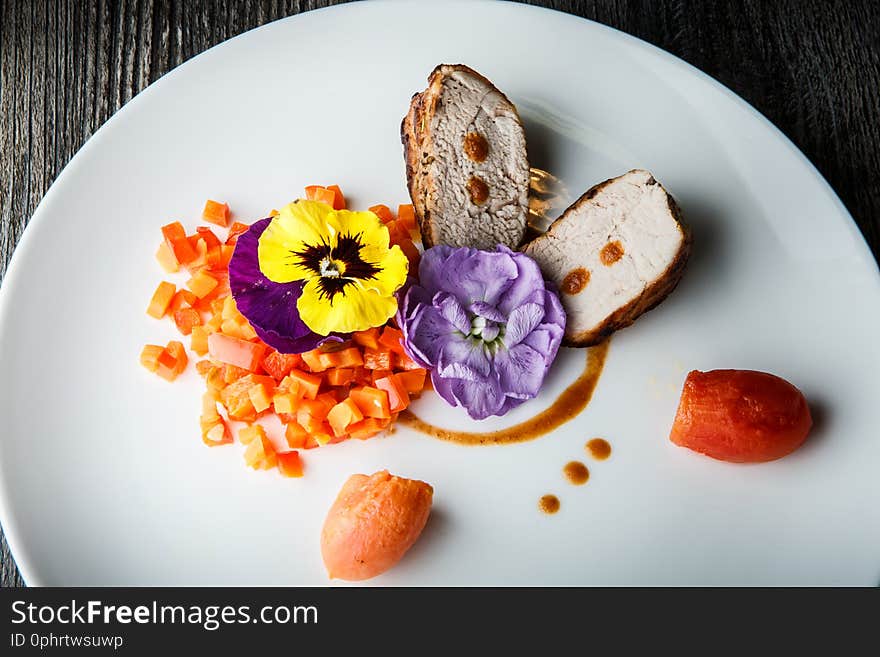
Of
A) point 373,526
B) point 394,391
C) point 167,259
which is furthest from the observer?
point 167,259

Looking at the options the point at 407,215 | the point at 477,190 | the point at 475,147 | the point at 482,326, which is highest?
the point at 475,147

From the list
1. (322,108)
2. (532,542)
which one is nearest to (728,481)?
(532,542)

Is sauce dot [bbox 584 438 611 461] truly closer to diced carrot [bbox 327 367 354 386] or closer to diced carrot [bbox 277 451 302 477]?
diced carrot [bbox 327 367 354 386]

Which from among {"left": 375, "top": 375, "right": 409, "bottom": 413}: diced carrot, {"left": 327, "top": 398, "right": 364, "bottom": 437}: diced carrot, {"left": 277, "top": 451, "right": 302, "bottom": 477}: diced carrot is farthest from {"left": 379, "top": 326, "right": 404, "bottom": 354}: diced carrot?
{"left": 277, "top": 451, "right": 302, "bottom": 477}: diced carrot

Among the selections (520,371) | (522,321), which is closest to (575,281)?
(522,321)

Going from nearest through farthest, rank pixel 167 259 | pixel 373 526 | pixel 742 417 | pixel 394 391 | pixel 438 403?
pixel 373 526
pixel 742 417
pixel 394 391
pixel 438 403
pixel 167 259

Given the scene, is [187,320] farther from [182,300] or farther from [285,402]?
[285,402]
